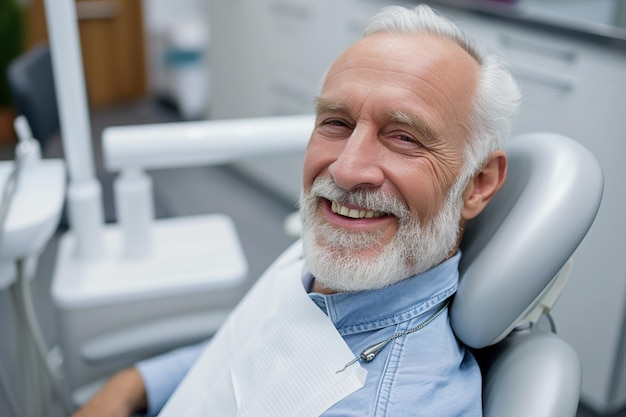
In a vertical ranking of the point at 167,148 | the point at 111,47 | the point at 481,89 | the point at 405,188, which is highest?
the point at 481,89

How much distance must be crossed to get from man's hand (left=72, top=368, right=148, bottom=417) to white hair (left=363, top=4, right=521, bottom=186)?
0.63 metres

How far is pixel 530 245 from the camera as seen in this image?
81 cm

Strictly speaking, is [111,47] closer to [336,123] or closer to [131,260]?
[131,260]

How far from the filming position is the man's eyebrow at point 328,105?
0.91m

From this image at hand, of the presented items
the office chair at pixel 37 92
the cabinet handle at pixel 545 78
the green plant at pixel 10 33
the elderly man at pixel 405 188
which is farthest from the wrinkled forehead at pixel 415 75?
the green plant at pixel 10 33

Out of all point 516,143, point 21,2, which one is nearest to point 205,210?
point 21,2

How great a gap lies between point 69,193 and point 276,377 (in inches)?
23.4

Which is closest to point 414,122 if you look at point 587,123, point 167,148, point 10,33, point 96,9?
point 167,148

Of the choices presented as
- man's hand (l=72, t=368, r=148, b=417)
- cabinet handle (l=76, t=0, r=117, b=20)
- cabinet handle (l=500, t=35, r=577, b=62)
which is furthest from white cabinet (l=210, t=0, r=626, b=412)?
cabinet handle (l=76, t=0, r=117, b=20)

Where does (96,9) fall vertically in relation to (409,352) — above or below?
below

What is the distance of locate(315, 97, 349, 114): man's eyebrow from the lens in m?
0.91

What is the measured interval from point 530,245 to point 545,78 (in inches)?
39.2

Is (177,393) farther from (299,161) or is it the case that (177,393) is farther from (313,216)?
(299,161)

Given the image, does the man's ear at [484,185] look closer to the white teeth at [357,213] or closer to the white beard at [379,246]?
the white beard at [379,246]
